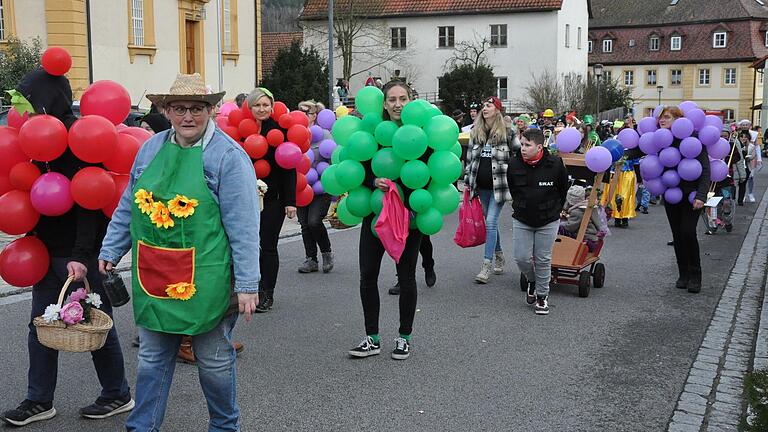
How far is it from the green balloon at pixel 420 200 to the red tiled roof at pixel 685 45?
73.1 m

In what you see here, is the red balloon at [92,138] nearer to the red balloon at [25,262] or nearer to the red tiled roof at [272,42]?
the red balloon at [25,262]

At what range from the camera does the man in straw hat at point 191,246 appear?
386 centimetres

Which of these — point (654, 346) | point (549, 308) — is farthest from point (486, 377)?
point (549, 308)

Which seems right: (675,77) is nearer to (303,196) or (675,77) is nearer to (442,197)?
(303,196)

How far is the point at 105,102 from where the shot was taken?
501 centimetres

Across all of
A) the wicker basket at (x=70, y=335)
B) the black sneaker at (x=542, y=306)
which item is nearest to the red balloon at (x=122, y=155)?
the wicker basket at (x=70, y=335)

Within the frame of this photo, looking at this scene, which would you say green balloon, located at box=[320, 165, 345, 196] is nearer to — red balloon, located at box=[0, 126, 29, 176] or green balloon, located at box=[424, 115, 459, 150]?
green balloon, located at box=[424, 115, 459, 150]

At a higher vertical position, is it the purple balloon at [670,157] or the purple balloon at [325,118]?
the purple balloon at [325,118]

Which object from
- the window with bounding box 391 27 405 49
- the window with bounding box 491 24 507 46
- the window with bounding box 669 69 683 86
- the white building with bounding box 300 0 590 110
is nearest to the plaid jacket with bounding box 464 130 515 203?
the white building with bounding box 300 0 590 110

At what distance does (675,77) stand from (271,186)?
74522mm

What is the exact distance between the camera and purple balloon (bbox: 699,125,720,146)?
874 cm

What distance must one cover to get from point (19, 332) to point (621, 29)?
77126 millimetres

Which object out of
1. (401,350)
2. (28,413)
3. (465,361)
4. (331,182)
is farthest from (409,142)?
(28,413)

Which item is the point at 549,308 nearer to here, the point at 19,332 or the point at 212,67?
the point at 19,332
